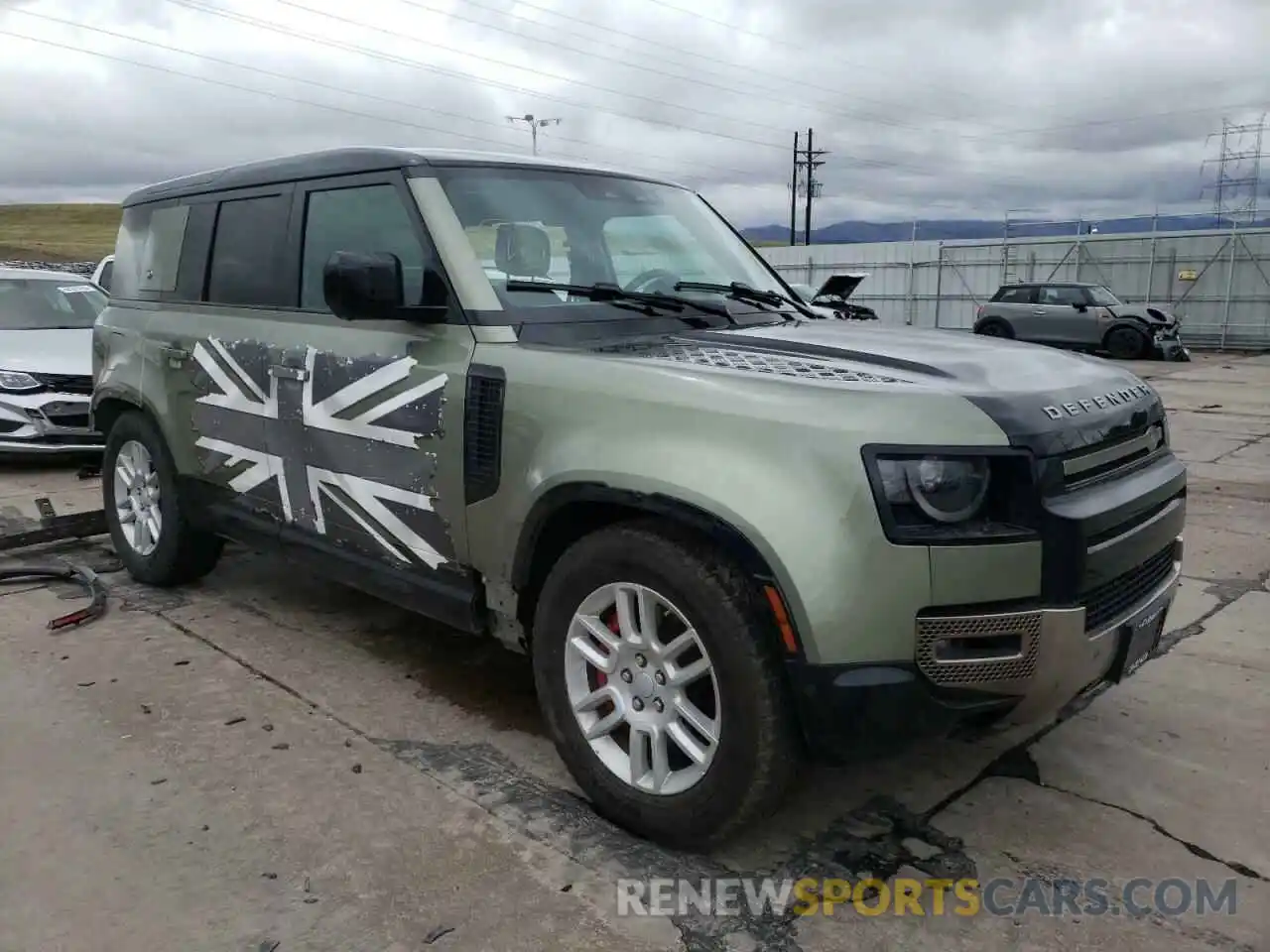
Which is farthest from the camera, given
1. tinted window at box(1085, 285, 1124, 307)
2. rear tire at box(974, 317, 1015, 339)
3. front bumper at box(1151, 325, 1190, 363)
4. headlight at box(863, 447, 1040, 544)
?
rear tire at box(974, 317, 1015, 339)

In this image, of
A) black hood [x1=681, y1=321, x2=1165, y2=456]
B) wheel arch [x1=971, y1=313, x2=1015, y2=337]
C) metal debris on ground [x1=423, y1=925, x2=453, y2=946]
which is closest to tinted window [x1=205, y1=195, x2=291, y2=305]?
black hood [x1=681, y1=321, x2=1165, y2=456]

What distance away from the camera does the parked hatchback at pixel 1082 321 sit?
20.1 m

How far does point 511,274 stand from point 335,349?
0.76 metres

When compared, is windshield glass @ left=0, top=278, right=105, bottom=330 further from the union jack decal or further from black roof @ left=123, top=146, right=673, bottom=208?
the union jack decal

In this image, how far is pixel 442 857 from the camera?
273 cm

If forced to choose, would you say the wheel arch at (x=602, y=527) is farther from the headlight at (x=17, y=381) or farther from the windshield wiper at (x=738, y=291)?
the headlight at (x=17, y=381)

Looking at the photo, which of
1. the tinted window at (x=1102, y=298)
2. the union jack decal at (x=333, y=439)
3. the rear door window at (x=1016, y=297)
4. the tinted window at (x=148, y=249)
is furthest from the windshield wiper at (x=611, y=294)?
the rear door window at (x=1016, y=297)

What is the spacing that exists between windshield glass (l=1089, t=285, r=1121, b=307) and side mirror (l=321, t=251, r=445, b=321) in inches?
807

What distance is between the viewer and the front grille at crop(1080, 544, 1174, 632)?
2.52 m

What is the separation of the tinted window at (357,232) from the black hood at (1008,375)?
38.7 inches

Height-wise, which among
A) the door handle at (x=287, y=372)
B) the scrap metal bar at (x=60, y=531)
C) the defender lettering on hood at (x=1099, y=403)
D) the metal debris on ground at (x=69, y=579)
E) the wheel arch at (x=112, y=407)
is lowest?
the metal debris on ground at (x=69, y=579)

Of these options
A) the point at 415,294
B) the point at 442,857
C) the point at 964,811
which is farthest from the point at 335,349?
the point at 964,811

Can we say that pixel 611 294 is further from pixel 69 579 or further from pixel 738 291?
pixel 69 579

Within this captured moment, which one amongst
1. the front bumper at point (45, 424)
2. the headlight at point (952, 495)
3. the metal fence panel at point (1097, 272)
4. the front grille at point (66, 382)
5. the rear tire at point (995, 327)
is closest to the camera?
Answer: the headlight at point (952, 495)
